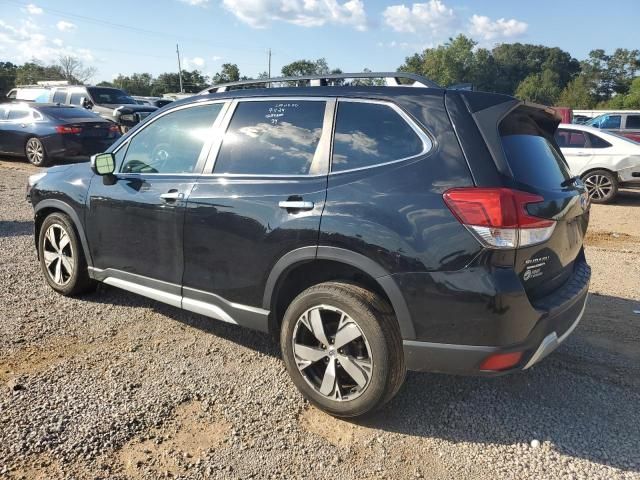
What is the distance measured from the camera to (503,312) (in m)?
2.49

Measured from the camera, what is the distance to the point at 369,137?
295 centimetres

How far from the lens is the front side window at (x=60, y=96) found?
17312 mm

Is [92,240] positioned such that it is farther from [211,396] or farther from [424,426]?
[424,426]

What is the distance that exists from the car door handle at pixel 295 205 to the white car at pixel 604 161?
930cm

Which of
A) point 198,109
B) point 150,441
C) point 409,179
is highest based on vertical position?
point 198,109

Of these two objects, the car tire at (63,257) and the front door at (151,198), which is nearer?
the front door at (151,198)

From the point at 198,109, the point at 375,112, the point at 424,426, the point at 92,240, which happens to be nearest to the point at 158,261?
the point at 92,240

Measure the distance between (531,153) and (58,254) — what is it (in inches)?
156

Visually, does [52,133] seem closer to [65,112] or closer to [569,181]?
[65,112]

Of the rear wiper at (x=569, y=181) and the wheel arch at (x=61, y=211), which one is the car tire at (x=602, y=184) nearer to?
the rear wiper at (x=569, y=181)

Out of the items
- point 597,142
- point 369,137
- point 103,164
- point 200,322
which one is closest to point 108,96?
point 597,142

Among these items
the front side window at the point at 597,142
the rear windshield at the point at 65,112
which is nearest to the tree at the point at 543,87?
the front side window at the point at 597,142

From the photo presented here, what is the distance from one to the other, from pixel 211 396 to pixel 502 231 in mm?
1961

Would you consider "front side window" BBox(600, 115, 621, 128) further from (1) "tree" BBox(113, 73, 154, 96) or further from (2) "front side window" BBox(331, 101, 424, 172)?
(1) "tree" BBox(113, 73, 154, 96)
